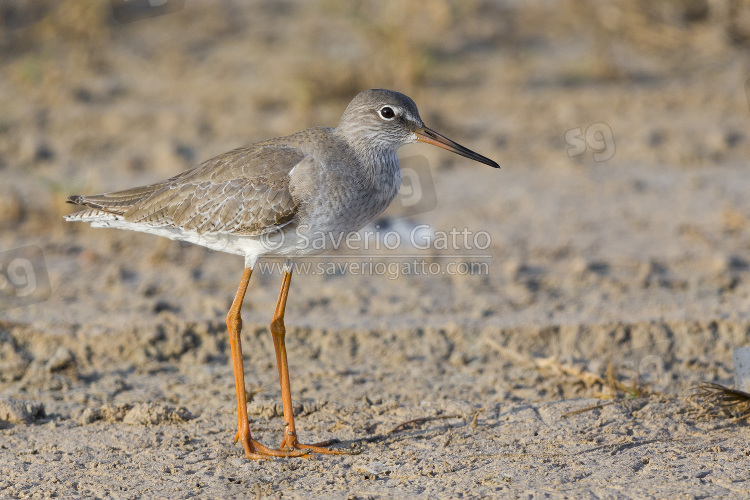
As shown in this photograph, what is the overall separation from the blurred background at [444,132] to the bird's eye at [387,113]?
1840 mm

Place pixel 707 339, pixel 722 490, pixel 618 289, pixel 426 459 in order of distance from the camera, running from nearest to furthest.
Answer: pixel 722 490 < pixel 426 459 < pixel 707 339 < pixel 618 289

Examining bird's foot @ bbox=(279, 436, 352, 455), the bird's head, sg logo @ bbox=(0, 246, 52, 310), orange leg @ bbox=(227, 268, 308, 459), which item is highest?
the bird's head

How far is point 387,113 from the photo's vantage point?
18.7ft

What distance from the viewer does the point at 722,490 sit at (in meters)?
4.65

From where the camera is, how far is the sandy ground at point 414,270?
5230mm

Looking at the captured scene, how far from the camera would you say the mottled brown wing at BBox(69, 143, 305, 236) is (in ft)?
17.8

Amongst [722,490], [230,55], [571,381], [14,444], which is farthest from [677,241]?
[230,55]

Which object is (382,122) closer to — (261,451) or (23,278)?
(261,451)

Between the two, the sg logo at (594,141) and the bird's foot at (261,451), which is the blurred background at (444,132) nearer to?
the sg logo at (594,141)

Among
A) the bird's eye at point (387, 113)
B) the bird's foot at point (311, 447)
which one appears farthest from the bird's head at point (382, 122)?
the bird's foot at point (311, 447)

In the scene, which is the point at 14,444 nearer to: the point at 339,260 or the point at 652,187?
the point at 339,260

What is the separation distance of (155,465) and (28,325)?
217 centimetres

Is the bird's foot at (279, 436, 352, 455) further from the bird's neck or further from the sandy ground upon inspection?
the bird's neck

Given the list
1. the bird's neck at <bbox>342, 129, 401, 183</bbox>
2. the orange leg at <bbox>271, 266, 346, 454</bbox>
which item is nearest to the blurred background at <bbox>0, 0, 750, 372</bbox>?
the orange leg at <bbox>271, 266, 346, 454</bbox>
